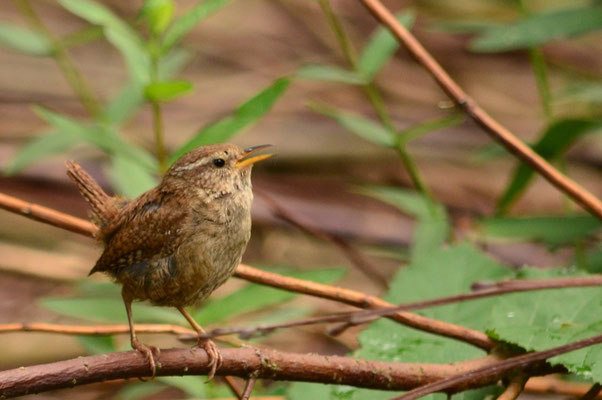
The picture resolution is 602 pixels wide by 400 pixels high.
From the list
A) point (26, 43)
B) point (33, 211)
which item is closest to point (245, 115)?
point (33, 211)

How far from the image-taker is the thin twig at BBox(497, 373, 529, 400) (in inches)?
69.2

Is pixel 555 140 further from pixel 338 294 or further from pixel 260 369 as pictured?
pixel 260 369

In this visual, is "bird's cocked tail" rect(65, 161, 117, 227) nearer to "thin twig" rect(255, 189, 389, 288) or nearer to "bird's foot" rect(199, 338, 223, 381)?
"thin twig" rect(255, 189, 389, 288)

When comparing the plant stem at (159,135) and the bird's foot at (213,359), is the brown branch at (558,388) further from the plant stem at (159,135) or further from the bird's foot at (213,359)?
the plant stem at (159,135)

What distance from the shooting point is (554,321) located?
76.4 inches

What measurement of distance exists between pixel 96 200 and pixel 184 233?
18.6 inches

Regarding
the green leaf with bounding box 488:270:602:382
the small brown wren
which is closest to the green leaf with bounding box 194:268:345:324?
the small brown wren

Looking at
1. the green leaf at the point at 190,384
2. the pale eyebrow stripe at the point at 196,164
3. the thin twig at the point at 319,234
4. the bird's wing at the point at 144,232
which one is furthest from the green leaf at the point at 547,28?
the green leaf at the point at 190,384

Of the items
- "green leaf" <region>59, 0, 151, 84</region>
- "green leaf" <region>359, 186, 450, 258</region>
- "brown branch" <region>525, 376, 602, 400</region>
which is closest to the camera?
"brown branch" <region>525, 376, 602, 400</region>

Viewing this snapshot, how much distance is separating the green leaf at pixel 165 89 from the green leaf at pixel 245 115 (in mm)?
131

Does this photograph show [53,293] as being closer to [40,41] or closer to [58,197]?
[58,197]

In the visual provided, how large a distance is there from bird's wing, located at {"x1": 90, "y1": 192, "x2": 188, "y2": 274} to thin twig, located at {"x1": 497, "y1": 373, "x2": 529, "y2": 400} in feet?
2.83

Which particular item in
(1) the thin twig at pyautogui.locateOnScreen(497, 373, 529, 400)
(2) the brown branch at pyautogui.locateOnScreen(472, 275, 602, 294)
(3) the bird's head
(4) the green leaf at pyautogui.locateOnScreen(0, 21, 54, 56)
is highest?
(4) the green leaf at pyautogui.locateOnScreen(0, 21, 54, 56)

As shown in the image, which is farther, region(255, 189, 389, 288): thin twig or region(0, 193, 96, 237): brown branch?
region(255, 189, 389, 288): thin twig
